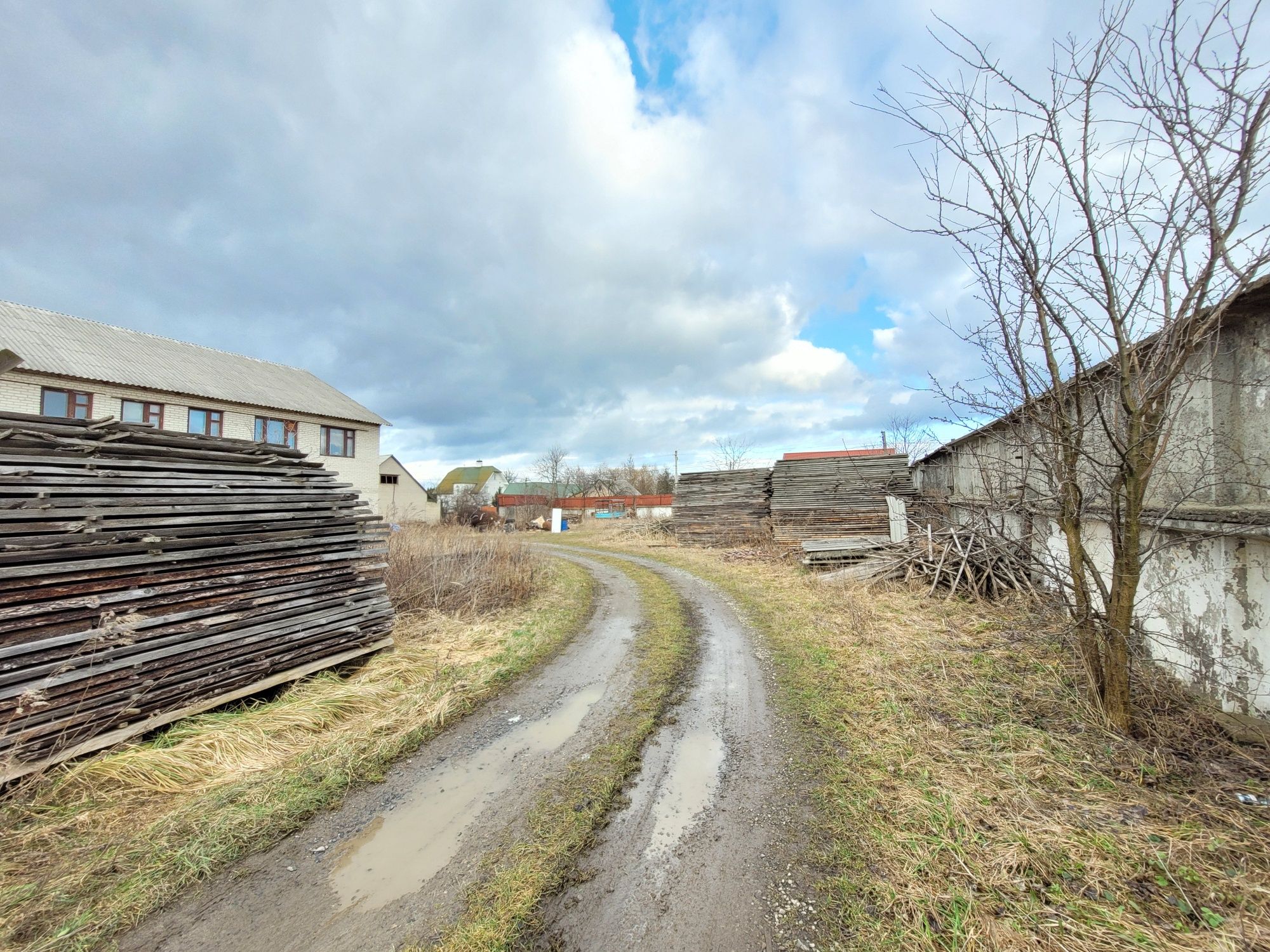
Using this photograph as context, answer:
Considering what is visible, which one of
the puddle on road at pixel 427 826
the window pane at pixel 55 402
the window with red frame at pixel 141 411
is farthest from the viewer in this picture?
the window with red frame at pixel 141 411

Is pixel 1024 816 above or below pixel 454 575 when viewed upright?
below

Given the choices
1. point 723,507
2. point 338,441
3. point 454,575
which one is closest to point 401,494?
point 338,441

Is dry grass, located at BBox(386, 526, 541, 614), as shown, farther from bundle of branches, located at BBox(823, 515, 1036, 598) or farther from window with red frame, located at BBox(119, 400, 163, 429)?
window with red frame, located at BBox(119, 400, 163, 429)

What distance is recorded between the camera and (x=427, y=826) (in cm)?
338

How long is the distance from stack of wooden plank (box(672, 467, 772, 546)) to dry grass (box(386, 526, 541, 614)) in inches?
398

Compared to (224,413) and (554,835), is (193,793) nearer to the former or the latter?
(554,835)

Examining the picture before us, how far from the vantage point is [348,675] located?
6.21 meters

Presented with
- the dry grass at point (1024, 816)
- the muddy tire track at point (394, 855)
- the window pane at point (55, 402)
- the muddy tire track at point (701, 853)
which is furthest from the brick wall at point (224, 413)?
the dry grass at point (1024, 816)

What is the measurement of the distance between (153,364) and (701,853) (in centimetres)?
2613

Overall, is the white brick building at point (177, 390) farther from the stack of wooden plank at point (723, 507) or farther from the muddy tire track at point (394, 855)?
the muddy tire track at point (394, 855)

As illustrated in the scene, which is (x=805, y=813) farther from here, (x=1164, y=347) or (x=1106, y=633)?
(x=1164, y=347)

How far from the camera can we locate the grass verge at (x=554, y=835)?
2.53 metres

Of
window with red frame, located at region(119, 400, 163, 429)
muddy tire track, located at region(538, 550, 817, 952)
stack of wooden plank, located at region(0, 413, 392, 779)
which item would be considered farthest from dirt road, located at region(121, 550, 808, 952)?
window with red frame, located at region(119, 400, 163, 429)

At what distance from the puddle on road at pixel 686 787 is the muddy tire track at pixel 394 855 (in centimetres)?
82
